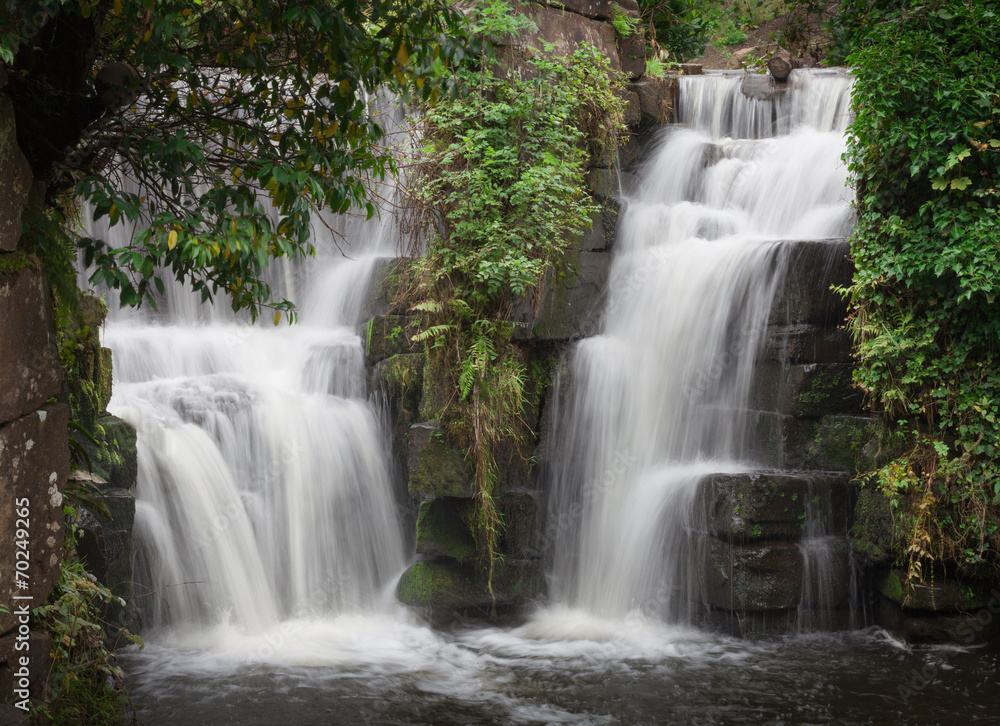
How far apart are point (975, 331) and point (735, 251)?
7.27 ft

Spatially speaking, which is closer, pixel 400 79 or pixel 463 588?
pixel 400 79

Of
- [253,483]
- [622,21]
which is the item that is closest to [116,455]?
[253,483]

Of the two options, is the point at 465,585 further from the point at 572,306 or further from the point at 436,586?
the point at 572,306

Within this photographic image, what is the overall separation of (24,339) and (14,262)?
0.33 m

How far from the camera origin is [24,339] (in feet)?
11.8

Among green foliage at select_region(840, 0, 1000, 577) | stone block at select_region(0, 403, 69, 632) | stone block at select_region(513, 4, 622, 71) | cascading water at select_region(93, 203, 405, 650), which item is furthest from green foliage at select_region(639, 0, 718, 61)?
stone block at select_region(0, 403, 69, 632)

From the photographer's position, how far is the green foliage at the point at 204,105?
3668mm

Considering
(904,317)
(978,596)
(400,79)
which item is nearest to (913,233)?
(904,317)

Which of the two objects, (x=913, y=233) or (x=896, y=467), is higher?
(x=913, y=233)

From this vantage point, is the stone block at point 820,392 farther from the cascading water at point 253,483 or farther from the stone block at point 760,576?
the cascading water at point 253,483

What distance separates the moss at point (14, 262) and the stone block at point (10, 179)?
30 mm

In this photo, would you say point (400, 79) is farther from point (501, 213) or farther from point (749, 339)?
point (749, 339)

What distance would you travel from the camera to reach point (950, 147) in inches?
258

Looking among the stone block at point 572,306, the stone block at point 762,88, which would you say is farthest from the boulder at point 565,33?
the stone block at point 572,306
